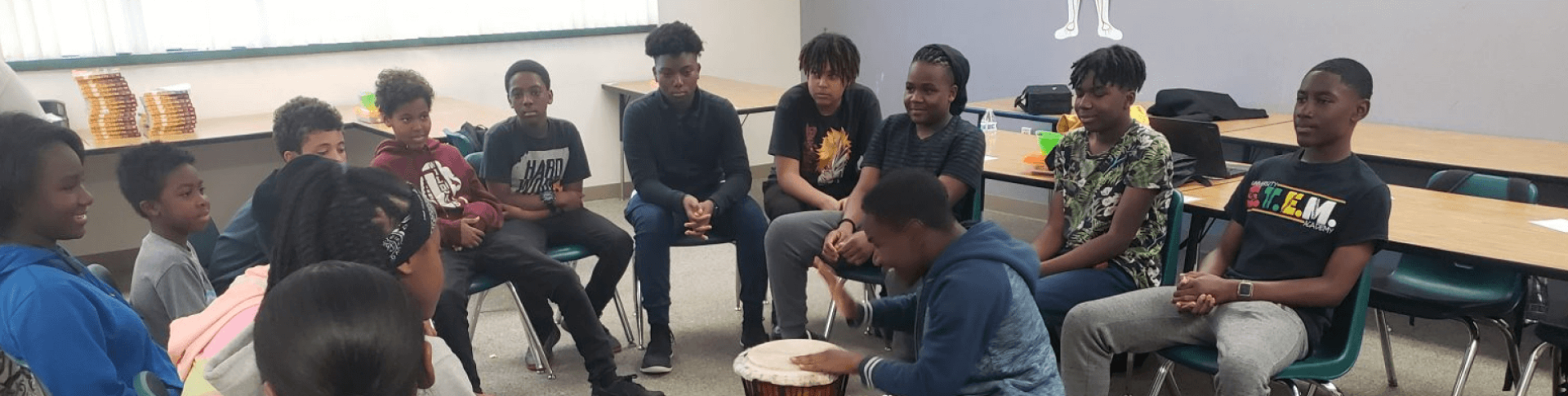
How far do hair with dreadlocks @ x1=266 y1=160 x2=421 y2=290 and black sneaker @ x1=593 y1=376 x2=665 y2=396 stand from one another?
1677 millimetres

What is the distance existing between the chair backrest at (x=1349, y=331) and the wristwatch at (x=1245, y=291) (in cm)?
19

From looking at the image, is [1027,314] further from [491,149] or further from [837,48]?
[491,149]

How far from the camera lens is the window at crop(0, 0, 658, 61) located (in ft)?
16.3

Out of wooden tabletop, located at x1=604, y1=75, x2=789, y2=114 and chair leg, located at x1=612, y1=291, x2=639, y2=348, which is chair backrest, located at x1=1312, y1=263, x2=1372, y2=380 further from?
wooden tabletop, located at x1=604, y1=75, x2=789, y2=114

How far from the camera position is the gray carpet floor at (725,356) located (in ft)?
11.3

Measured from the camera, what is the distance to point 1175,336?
2641 mm

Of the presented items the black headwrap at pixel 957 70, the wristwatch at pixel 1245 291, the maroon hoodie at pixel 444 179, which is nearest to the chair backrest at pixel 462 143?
the maroon hoodie at pixel 444 179

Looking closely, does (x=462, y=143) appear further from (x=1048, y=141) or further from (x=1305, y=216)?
(x=1305, y=216)

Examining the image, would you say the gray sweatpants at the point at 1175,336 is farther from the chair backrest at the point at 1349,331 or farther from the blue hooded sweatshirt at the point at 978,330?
the blue hooded sweatshirt at the point at 978,330

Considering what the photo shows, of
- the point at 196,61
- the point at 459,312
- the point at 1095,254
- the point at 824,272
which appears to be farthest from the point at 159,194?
the point at 196,61

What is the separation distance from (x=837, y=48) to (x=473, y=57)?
→ 294 cm

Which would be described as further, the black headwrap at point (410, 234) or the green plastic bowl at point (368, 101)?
the green plastic bowl at point (368, 101)

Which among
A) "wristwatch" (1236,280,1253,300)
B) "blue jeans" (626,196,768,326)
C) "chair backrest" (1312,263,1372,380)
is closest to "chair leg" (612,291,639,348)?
"blue jeans" (626,196,768,326)

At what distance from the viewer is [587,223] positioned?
3.70 m
